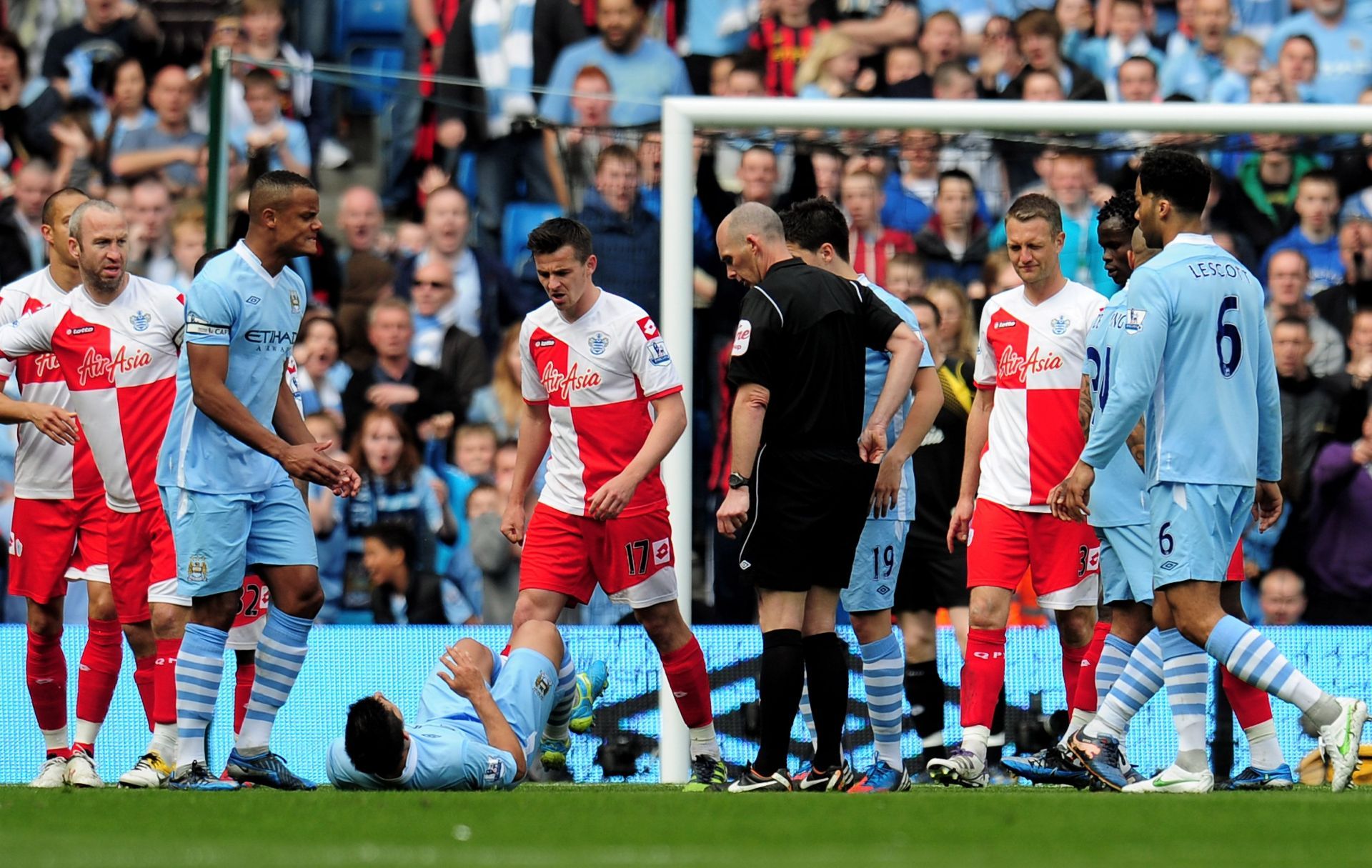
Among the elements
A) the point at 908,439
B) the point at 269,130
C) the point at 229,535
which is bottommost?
the point at 229,535

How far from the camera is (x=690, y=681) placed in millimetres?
7895

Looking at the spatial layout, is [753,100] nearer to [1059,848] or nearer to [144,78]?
[1059,848]

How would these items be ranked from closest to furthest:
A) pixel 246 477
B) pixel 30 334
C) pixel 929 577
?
pixel 246 477 < pixel 30 334 < pixel 929 577

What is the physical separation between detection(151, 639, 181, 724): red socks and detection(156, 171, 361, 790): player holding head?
0.26 metres

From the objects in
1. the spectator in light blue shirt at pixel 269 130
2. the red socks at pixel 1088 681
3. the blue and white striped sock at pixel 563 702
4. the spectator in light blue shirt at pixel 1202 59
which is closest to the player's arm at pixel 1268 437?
the red socks at pixel 1088 681

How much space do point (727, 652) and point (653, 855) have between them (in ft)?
16.1

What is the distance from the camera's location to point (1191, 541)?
684cm

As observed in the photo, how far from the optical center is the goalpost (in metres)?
9.23

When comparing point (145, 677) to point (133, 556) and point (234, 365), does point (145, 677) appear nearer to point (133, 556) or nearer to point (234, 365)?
point (133, 556)

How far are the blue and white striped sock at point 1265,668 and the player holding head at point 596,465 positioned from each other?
2.16 m

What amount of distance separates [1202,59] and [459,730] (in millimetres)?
10455

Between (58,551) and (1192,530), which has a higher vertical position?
(1192,530)

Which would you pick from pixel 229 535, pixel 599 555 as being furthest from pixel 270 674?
pixel 599 555

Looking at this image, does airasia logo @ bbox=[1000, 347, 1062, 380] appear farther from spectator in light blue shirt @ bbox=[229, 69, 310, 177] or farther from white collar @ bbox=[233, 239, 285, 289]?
spectator in light blue shirt @ bbox=[229, 69, 310, 177]
